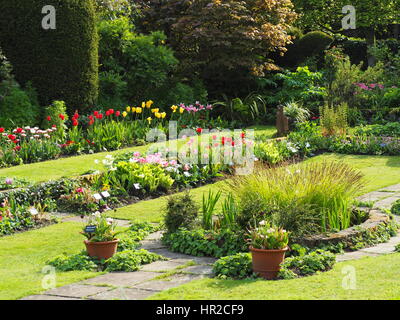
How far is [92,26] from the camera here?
538 inches

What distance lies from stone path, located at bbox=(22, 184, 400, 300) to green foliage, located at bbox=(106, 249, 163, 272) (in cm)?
8

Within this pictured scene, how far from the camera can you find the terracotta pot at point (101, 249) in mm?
6391

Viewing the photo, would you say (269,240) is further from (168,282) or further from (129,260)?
(129,260)

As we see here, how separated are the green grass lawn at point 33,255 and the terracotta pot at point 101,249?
409 millimetres

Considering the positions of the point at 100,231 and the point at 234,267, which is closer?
the point at 234,267

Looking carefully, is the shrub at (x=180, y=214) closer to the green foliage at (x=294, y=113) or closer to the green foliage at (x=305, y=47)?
the green foliage at (x=294, y=113)

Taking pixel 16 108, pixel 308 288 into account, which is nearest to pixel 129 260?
pixel 308 288

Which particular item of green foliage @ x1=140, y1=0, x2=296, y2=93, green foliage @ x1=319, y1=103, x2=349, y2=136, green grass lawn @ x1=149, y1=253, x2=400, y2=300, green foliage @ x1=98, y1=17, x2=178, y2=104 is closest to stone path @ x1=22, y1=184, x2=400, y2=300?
green grass lawn @ x1=149, y1=253, x2=400, y2=300

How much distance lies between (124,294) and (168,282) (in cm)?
52

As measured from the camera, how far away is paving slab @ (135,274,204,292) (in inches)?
215

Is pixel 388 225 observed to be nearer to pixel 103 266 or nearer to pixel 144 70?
pixel 103 266

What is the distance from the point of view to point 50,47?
13.0 metres

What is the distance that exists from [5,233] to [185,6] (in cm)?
1112

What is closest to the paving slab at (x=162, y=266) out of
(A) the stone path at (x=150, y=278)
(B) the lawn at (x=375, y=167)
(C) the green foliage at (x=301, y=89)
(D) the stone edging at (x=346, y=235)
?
(A) the stone path at (x=150, y=278)
